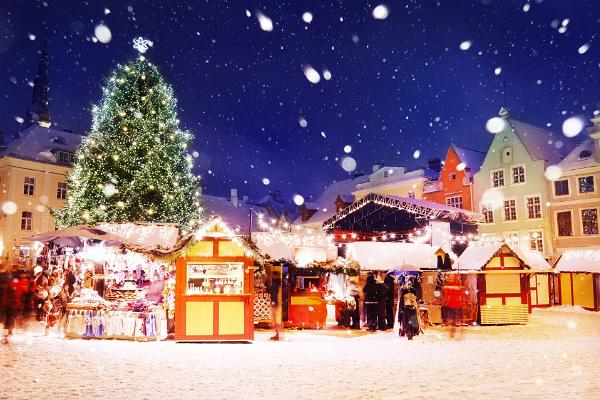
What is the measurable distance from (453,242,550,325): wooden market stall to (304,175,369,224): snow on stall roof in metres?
28.7

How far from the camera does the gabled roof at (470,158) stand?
1483 inches

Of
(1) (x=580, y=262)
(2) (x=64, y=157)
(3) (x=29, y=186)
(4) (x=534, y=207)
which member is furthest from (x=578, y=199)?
(3) (x=29, y=186)

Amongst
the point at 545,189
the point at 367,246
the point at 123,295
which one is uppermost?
the point at 545,189

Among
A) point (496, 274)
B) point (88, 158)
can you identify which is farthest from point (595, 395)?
point (88, 158)

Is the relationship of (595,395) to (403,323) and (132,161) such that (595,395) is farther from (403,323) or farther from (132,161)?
(132,161)

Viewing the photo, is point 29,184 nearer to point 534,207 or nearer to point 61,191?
point 61,191

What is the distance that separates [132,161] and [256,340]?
14.6m

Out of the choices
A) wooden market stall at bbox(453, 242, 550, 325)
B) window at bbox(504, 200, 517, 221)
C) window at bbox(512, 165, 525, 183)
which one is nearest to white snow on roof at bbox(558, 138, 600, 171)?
window at bbox(512, 165, 525, 183)

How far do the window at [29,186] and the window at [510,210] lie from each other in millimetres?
32468

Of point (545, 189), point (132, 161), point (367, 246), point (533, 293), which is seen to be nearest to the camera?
point (367, 246)

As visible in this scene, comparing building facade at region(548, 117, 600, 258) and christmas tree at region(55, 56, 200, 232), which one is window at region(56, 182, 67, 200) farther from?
building facade at region(548, 117, 600, 258)

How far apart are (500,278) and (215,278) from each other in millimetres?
10273

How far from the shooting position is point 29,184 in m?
39.8

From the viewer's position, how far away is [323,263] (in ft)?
57.8
